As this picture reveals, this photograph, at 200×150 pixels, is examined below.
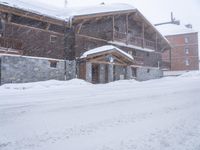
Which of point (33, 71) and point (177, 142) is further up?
point (33, 71)

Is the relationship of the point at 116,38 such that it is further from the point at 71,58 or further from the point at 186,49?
the point at 186,49

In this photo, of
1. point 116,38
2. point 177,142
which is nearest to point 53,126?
point 177,142

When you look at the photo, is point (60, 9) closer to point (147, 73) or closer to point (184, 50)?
point (147, 73)

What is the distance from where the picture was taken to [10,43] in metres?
19.0

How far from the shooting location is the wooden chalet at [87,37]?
65.4 ft

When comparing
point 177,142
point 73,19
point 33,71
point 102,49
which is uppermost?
point 73,19

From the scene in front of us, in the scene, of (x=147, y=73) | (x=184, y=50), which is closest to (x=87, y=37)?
(x=147, y=73)

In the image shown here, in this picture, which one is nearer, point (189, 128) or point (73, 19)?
point (189, 128)

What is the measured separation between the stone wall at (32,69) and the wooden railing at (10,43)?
690mm

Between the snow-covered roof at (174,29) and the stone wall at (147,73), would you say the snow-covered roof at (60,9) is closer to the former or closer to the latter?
the stone wall at (147,73)

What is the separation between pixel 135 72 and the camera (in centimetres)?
3206

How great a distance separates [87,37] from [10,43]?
8.32 meters

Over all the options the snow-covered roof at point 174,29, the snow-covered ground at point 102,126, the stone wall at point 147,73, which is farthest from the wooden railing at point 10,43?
the snow-covered roof at point 174,29

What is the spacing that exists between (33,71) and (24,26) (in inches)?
133
